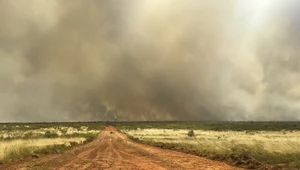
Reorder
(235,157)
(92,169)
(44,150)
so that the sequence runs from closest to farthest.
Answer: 1. (92,169)
2. (235,157)
3. (44,150)

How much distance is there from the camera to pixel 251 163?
19.5 m

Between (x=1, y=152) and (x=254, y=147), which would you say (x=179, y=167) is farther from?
(x=1, y=152)

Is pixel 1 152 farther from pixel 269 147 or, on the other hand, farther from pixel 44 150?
pixel 269 147

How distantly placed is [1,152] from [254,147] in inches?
874

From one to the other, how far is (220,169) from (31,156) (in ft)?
59.6

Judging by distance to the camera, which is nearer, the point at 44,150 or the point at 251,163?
the point at 251,163

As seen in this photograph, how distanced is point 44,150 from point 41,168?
43.1 feet

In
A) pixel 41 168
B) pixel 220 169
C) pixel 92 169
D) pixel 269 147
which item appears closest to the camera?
pixel 220 169

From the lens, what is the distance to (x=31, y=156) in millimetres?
28625

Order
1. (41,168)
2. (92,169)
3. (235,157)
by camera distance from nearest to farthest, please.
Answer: (92,169) < (41,168) < (235,157)

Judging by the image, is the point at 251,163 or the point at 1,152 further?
the point at 1,152

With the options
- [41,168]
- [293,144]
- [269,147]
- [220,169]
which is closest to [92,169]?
[41,168]

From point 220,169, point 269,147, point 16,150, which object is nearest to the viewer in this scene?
point 220,169

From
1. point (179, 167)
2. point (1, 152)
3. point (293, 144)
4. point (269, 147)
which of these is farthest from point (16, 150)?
point (293, 144)
